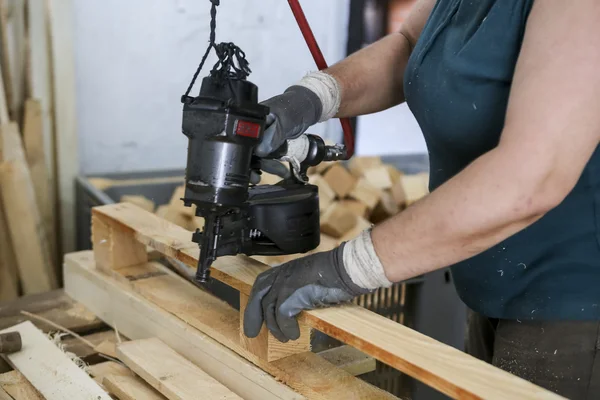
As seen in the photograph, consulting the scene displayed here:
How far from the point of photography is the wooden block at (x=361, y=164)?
3744mm

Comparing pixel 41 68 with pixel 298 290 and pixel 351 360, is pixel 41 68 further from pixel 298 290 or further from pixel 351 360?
pixel 298 290

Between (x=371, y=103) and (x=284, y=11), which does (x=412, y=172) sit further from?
(x=371, y=103)

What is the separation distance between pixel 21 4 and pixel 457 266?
262cm

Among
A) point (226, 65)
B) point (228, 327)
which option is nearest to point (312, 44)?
point (226, 65)

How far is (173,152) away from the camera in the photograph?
12.3ft

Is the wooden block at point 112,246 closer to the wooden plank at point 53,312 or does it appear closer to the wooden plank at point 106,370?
the wooden plank at point 53,312

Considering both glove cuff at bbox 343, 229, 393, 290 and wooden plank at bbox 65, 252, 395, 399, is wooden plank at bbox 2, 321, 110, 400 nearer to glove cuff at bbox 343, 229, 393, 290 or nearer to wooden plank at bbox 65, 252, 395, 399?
wooden plank at bbox 65, 252, 395, 399

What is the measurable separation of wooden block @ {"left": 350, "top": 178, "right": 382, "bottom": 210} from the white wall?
903mm

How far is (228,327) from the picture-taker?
1.56 metres

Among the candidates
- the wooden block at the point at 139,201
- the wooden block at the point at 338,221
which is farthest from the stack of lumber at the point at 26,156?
the wooden block at the point at 338,221

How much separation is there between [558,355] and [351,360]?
50cm

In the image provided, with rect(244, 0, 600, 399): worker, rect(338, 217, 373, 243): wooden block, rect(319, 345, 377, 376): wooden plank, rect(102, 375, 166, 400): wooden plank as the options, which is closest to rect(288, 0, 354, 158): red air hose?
rect(244, 0, 600, 399): worker

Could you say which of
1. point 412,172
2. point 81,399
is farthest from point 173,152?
point 81,399

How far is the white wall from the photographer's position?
340 cm
